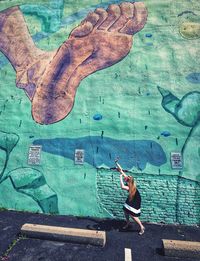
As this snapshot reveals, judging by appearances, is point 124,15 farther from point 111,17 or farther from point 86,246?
point 86,246

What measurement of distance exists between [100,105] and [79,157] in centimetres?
235

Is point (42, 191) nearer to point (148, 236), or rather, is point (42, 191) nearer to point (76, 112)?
point (76, 112)

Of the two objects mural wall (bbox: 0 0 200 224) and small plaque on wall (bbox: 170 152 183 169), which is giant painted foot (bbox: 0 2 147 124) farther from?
small plaque on wall (bbox: 170 152 183 169)

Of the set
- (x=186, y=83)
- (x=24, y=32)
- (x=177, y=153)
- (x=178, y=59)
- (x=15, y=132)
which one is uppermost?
(x=24, y=32)

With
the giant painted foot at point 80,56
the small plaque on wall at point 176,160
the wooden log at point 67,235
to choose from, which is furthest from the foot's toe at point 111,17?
the wooden log at point 67,235

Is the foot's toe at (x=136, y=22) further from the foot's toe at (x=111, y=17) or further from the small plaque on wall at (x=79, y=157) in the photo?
the small plaque on wall at (x=79, y=157)

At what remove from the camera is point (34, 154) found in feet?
34.9

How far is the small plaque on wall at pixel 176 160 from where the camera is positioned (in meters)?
9.89

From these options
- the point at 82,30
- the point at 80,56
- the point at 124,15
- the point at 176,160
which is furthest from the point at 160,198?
the point at 124,15

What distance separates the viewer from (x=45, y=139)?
1077 cm

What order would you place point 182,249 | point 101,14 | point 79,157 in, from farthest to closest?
1. point 101,14
2. point 79,157
3. point 182,249

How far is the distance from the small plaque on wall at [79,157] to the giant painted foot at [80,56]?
5.49 feet

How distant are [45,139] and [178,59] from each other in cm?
657

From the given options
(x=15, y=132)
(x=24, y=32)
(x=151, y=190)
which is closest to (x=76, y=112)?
(x=15, y=132)
